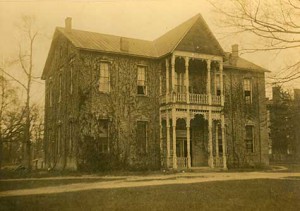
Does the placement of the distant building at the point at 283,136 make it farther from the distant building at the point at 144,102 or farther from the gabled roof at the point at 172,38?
the gabled roof at the point at 172,38

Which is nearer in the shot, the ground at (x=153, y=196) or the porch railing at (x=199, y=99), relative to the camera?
the ground at (x=153, y=196)

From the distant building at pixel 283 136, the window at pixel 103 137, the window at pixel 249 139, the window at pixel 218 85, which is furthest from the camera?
the distant building at pixel 283 136

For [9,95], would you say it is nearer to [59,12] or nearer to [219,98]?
[59,12]

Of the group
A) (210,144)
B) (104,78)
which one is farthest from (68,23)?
(210,144)

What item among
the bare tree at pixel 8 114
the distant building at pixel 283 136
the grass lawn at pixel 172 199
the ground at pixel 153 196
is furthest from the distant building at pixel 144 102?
the distant building at pixel 283 136

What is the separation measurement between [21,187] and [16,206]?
2.70 metres

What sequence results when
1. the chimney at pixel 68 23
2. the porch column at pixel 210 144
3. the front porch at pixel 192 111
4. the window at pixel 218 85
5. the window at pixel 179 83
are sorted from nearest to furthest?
the chimney at pixel 68 23 → the front porch at pixel 192 111 → the porch column at pixel 210 144 → the window at pixel 179 83 → the window at pixel 218 85

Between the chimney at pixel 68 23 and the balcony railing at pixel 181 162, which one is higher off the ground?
the chimney at pixel 68 23

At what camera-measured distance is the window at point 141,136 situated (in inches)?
706

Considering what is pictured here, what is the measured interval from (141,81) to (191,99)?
247cm

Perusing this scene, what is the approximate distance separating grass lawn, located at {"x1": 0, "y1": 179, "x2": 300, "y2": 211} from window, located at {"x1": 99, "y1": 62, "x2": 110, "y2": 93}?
7.58 meters

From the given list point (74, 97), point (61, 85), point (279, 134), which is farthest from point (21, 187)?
point (279, 134)

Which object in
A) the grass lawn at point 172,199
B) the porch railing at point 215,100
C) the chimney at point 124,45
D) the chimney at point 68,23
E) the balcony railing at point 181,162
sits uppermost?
the chimney at point 68,23

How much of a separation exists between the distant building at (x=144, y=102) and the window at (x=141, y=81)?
46 millimetres
